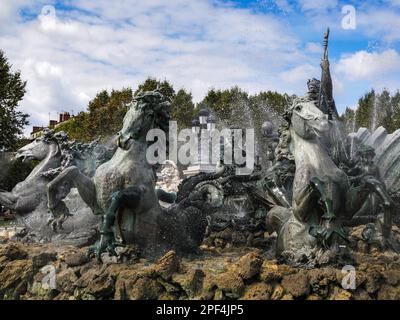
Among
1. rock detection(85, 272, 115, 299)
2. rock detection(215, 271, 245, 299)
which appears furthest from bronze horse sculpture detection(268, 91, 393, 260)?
rock detection(85, 272, 115, 299)

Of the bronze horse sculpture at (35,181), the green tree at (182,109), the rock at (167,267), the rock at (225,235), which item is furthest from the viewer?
the green tree at (182,109)

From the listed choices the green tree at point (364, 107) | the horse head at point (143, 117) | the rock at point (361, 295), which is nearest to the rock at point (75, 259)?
the horse head at point (143, 117)

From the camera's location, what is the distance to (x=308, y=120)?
239 inches

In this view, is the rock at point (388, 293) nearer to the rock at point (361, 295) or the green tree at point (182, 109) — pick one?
the rock at point (361, 295)

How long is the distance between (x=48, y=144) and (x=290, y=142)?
534 centimetres

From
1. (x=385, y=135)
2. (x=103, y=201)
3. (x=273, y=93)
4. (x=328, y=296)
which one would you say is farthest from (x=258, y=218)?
(x=273, y=93)

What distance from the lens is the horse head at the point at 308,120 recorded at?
5.97 metres

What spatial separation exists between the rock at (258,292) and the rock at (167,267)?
712 mm

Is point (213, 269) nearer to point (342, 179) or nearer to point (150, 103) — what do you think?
point (342, 179)

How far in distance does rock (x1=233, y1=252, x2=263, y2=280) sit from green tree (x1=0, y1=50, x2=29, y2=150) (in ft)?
79.0

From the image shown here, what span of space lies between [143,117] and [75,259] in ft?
6.47

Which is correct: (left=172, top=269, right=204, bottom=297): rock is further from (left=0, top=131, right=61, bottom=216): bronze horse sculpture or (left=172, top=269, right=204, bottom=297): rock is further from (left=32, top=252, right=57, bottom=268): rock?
(left=0, top=131, right=61, bottom=216): bronze horse sculpture

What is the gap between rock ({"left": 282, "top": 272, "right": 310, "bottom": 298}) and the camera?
4.81m
